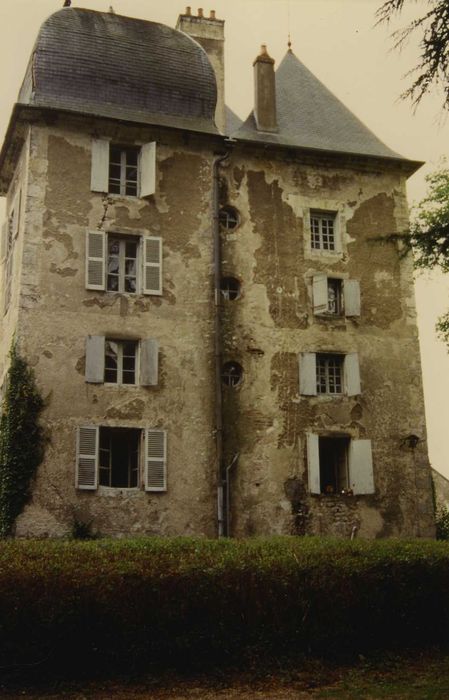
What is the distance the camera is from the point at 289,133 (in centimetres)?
2425

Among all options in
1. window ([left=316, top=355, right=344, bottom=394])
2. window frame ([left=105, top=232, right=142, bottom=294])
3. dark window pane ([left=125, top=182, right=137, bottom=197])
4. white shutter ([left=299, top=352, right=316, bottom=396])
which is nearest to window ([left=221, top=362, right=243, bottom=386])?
white shutter ([left=299, top=352, right=316, bottom=396])

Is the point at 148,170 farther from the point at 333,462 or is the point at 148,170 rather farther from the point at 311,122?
the point at 333,462

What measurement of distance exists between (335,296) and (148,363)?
5699 mm

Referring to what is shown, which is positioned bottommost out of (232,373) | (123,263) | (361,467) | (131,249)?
(361,467)

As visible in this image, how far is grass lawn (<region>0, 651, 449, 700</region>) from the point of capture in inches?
392

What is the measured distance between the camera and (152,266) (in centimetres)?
2133

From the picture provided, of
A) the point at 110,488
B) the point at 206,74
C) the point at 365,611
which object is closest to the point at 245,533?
the point at 110,488

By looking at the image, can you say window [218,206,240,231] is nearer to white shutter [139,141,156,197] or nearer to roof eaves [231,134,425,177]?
roof eaves [231,134,425,177]

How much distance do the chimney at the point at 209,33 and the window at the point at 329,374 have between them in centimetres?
823

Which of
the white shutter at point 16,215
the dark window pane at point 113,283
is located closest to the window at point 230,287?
the dark window pane at point 113,283

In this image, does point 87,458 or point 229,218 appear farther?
point 229,218

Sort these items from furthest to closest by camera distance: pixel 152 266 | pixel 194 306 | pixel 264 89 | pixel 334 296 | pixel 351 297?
pixel 264 89
pixel 334 296
pixel 351 297
pixel 194 306
pixel 152 266

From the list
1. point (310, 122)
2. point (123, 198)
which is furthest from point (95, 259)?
point (310, 122)

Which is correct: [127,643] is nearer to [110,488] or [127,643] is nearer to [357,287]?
[110,488]
